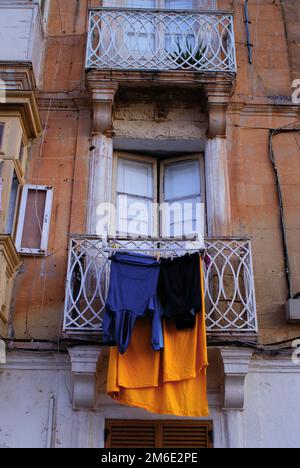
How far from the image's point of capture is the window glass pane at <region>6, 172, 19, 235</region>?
841cm

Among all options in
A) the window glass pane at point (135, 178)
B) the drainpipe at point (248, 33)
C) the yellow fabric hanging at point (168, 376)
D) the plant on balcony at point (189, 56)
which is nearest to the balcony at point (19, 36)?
the window glass pane at point (135, 178)

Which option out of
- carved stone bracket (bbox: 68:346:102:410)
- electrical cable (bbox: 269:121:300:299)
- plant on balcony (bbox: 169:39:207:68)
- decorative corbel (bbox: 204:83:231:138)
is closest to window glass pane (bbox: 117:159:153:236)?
decorative corbel (bbox: 204:83:231:138)

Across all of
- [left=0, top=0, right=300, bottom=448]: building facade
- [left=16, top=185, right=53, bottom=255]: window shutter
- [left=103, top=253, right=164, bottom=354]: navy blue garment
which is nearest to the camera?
[left=103, top=253, right=164, bottom=354]: navy blue garment

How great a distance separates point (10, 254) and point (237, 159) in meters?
3.39

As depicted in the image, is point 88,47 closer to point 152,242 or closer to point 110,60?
point 110,60

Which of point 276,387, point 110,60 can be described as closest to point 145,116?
point 110,60

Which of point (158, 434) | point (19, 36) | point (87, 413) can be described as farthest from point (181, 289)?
point (19, 36)

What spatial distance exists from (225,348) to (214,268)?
3.65ft

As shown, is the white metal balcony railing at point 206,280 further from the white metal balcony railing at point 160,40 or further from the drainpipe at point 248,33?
the drainpipe at point 248,33

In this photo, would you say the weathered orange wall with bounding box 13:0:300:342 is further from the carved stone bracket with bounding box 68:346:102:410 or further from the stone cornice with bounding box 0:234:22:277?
the carved stone bracket with bounding box 68:346:102:410

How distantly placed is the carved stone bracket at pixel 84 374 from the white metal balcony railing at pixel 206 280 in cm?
25

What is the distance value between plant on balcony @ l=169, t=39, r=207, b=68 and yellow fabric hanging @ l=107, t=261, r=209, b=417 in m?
3.94

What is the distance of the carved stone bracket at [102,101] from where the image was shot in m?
9.05

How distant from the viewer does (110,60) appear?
931cm
